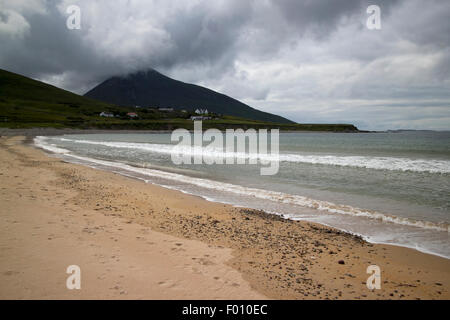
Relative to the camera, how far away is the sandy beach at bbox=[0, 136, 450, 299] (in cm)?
452

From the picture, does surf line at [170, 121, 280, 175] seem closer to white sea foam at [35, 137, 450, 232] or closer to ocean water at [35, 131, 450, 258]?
ocean water at [35, 131, 450, 258]

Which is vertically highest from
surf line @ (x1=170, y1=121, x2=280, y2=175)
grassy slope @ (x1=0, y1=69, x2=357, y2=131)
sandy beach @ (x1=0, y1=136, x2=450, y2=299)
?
grassy slope @ (x1=0, y1=69, x2=357, y2=131)

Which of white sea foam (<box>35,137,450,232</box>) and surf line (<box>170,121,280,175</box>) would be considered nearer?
white sea foam (<box>35,137,450,232</box>)

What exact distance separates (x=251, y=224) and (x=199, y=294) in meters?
4.14

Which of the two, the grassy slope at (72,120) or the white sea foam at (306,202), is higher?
the grassy slope at (72,120)

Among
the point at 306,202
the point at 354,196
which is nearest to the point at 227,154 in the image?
the point at 354,196

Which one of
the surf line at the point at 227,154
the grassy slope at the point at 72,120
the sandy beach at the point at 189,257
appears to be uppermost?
the grassy slope at the point at 72,120

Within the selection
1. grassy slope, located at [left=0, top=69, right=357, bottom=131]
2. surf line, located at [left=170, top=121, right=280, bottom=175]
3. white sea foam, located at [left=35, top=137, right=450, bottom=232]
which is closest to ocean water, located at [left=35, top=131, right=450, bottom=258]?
white sea foam, located at [left=35, top=137, right=450, bottom=232]

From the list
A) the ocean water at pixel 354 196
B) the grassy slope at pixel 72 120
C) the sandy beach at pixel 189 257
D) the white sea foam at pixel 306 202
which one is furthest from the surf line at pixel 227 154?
the grassy slope at pixel 72 120

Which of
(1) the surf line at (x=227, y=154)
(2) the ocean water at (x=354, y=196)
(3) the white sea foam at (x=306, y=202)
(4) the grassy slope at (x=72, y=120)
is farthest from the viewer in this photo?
(4) the grassy slope at (x=72, y=120)

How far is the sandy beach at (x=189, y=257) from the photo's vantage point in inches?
178

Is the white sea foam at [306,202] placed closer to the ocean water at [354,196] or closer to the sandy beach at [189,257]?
the ocean water at [354,196]

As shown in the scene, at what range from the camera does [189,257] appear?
576 centimetres
